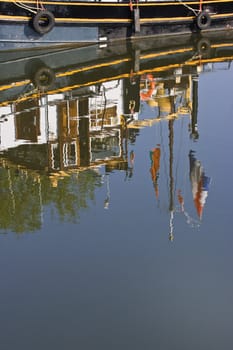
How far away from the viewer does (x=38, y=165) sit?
12641 mm

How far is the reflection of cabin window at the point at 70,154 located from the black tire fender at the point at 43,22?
9288 mm

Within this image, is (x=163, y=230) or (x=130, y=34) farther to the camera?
(x=130, y=34)

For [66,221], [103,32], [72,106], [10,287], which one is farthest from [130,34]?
[10,287]

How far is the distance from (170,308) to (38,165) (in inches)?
220

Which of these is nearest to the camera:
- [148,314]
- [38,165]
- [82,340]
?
[82,340]

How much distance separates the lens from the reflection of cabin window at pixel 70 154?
12.7 m

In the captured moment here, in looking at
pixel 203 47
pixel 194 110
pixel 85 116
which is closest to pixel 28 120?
pixel 85 116

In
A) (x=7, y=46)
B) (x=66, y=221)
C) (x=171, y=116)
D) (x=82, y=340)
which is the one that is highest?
(x=7, y=46)

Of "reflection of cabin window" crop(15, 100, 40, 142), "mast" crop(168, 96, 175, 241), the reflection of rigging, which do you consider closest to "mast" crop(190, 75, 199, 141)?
the reflection of rigging

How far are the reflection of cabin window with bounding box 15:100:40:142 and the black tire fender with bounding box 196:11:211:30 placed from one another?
10.9m

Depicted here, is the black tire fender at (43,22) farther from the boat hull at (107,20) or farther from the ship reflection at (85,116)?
the ship reflection at (85,116)

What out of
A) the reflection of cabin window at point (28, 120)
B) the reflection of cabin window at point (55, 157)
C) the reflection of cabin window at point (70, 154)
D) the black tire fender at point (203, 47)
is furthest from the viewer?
the black tire fender at point (203, 47)

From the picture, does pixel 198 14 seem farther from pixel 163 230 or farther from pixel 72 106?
pixel 163 230

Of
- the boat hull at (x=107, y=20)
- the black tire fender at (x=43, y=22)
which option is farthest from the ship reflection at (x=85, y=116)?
the black tire fender at (x=43, y=22)
